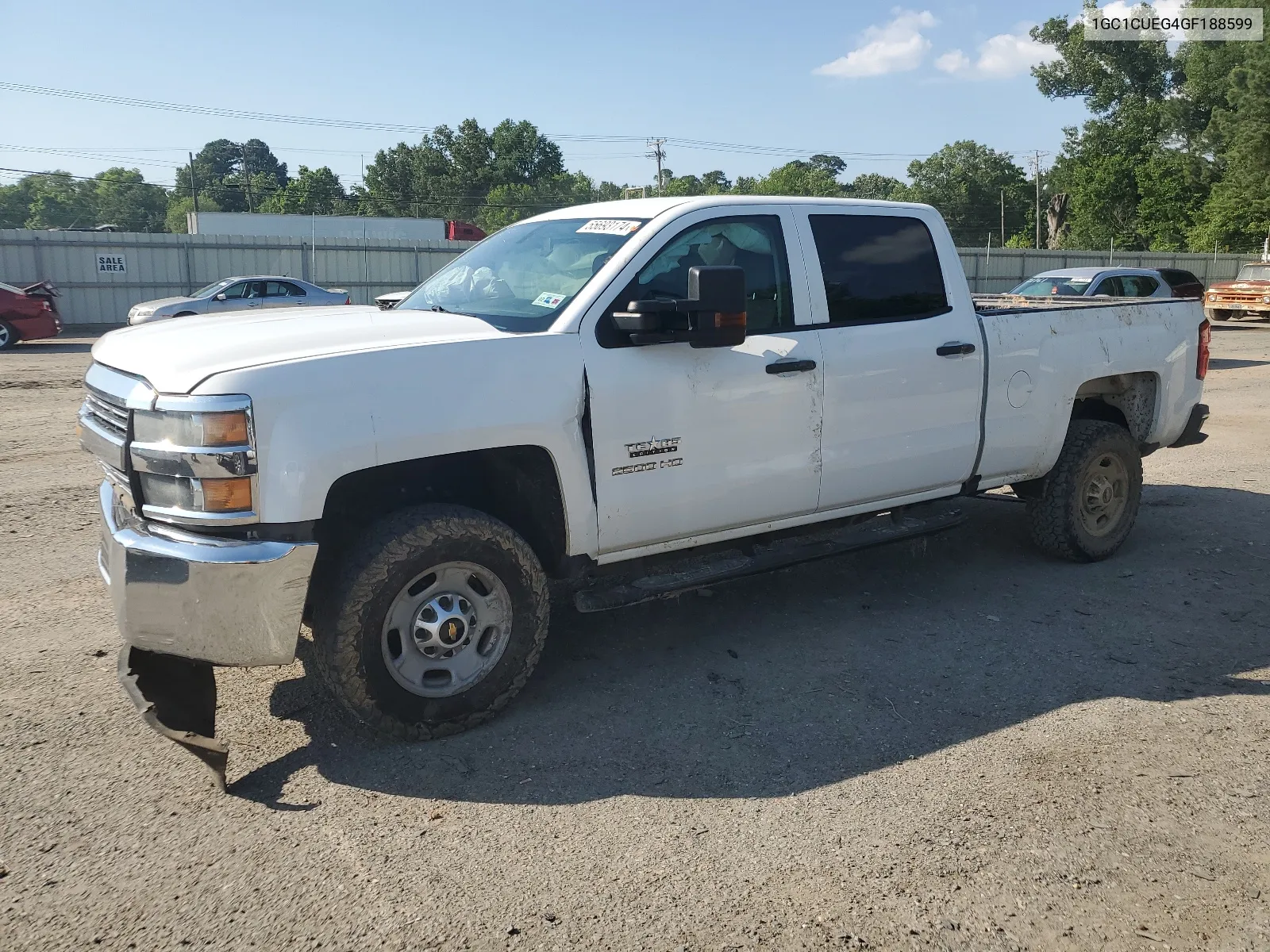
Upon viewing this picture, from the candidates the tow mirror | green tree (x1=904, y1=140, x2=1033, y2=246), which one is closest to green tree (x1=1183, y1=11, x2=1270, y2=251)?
green tree (x1=904, y1=140, x2=1033, y2=246)

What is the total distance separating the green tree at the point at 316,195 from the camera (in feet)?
298

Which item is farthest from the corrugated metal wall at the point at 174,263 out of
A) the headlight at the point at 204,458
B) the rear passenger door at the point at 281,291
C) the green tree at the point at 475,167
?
the green tree at the point at 475,167

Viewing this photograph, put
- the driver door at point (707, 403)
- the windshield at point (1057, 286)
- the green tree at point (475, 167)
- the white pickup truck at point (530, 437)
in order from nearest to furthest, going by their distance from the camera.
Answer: the white pickup truck at point (530, 437)
the driver door at point (707, 403)
the windshield at point (1057, 286)
the green tree at point (475, 167)

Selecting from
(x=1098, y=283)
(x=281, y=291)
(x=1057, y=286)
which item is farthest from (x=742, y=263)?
(x=281, y=291)

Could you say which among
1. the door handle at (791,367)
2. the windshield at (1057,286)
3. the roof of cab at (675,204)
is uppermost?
the roof of cab at (675,204)

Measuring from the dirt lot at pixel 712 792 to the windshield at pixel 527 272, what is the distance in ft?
5.40

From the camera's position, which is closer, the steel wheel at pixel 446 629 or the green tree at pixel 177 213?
the steel wheel at pixel 446 629

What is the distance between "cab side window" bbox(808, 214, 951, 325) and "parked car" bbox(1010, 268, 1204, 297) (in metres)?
10.7

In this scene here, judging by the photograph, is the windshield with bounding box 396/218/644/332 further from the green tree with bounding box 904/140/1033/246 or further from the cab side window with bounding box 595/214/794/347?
the green tree with bounding box 904/140/1033/246

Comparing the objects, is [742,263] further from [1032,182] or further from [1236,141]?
[1032,182]

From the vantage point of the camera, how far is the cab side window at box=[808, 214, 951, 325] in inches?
199

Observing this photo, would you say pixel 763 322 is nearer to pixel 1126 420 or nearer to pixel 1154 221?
pixel 1126 420

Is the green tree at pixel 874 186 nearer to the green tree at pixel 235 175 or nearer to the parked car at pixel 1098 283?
the green tree at pixel 235 175

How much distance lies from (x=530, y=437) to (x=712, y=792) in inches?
58.4
